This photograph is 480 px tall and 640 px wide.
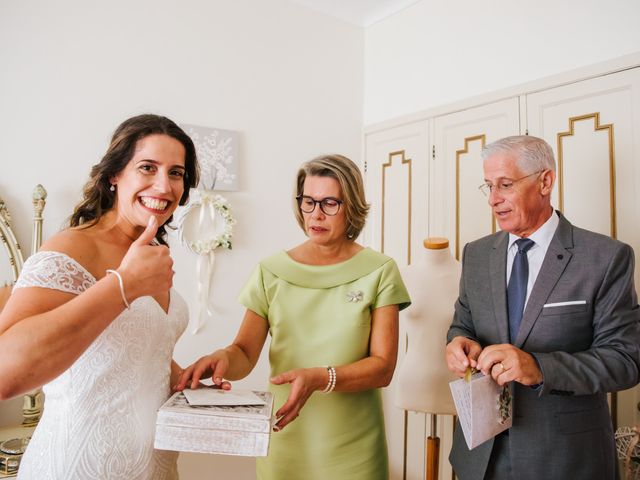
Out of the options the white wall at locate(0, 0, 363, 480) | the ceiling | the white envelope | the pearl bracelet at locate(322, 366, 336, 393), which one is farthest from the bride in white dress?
the ceiling

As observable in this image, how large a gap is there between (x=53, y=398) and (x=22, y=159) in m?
1.80

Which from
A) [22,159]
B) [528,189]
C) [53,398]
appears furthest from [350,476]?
[22,159]

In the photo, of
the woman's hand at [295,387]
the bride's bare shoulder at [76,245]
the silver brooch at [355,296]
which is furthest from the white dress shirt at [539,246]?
the bride's bare shoulder at [76,245]

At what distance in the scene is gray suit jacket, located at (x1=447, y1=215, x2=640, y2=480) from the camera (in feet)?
4.86

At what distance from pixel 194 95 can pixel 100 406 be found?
7.81 feet

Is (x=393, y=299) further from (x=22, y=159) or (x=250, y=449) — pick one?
(x=22, y=159)

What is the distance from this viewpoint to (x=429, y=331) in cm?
237

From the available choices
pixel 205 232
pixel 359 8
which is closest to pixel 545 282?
pixel 205 232

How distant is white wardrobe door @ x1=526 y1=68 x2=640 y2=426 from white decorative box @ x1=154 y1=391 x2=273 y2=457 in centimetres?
206

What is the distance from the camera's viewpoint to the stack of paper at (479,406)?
1.42 m

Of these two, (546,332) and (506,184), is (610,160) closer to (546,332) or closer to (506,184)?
(506,184)

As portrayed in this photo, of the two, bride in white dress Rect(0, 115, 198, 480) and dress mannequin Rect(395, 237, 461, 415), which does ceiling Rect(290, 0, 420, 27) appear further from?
bride in white dress Rect(0, 115, 198, 480)

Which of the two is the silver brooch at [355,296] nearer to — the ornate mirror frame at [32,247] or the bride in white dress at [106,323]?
the bride in white dress at [106,323]

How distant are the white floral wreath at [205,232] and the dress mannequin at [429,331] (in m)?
1.30
